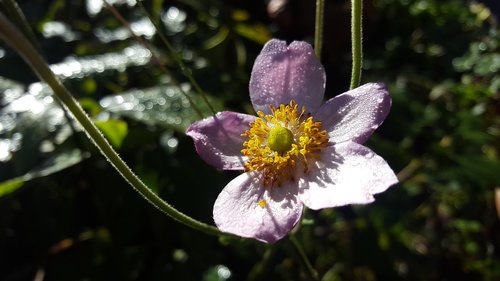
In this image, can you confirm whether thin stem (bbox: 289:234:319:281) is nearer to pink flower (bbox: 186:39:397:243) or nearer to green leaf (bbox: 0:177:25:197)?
pink flower (bbox: 186:39:397:243)

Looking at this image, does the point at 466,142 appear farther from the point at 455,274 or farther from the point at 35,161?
the point at 35,161

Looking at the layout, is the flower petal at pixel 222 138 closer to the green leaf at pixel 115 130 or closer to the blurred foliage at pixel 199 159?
the blurred foliage at pixel 199 159

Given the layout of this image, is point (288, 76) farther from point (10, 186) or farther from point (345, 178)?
point (10, 186)

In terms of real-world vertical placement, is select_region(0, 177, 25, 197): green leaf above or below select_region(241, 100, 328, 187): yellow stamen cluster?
above

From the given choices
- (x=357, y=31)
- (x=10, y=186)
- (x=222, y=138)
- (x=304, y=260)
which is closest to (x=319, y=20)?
(x=357, y=31)

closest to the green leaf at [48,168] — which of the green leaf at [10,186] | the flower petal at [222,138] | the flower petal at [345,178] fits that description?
the green leaf at [10,186]

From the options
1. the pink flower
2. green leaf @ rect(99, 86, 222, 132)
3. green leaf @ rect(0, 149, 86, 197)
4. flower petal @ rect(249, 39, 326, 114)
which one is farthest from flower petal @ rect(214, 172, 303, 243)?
green leaf @ rect(0, 149, 86, 197)
